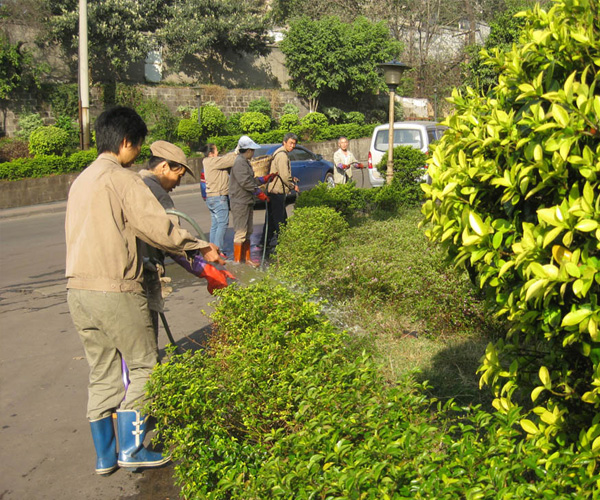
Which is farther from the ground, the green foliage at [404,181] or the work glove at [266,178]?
the work glove at [266,178]

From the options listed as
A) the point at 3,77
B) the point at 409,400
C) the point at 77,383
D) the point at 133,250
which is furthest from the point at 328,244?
the point at 3,77

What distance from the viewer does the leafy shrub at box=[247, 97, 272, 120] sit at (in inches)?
→ 1161

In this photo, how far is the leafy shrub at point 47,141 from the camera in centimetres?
1950

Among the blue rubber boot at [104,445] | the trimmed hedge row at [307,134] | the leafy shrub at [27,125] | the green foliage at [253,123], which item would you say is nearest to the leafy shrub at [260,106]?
the green foliage at [253,123]

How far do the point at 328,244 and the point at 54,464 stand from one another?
4486 millimetres

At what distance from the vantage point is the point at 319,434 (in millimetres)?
2490

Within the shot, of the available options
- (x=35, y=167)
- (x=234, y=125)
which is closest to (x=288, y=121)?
(x=234, y=125)

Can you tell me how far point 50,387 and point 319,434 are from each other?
3.38 metres

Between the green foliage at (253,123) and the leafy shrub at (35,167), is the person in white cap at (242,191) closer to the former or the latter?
the leafy shrub at (35,167)

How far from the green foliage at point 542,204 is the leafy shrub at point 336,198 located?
7.15 m

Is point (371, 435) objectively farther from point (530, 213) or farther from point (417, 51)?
point (417, 51)

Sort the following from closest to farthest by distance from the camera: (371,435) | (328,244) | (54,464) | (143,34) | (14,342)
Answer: (371,435)
(54,464)
(14,342)
(328,244)
(143,34)

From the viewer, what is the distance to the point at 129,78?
27.5 m

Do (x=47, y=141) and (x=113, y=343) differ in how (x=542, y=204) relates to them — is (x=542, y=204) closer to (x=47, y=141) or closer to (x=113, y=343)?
(x=113, y=343)
